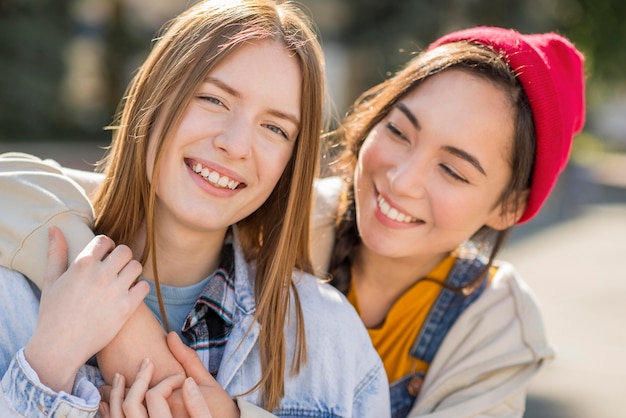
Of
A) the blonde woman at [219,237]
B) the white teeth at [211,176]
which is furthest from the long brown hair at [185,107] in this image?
the white teeth at [211,176]

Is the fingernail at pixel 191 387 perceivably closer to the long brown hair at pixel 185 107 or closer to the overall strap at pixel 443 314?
the long brown hair at pixel 185 107

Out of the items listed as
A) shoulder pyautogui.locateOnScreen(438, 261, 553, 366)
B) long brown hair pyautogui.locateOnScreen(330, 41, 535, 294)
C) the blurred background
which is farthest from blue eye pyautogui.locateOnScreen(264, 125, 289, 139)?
the blurred background

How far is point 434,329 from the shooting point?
9.55 ft

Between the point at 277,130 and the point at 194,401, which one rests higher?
the point at 277,130

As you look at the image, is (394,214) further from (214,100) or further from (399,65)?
(399,65)

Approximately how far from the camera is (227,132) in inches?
79.7

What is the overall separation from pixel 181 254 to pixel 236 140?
40 cm

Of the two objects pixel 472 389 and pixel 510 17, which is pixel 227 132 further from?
pixel 510 17

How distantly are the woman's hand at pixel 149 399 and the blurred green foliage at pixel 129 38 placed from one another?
303 inches

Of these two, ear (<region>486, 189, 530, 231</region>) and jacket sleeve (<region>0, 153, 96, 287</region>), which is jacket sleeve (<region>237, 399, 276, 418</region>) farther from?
ear (<region>486, 189, 530, 231</region>)

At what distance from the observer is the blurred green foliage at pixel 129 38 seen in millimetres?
10398

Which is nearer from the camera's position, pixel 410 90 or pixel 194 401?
pixel 194 401

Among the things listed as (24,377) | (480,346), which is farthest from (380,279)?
(24,377)

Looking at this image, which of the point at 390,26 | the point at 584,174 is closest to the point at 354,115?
the point at 390,26
